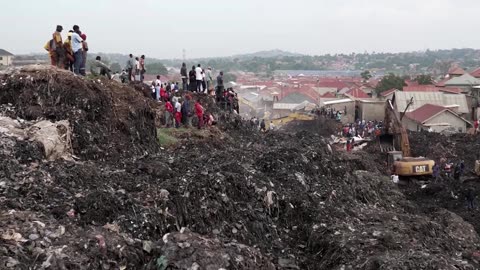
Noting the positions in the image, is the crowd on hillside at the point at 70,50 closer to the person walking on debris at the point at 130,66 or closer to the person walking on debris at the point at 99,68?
the person walking on debris at the point at 99,68

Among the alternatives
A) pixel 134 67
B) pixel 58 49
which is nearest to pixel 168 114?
pixel 134 67

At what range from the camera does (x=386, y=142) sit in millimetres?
18766

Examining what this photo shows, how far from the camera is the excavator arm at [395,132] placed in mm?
17469

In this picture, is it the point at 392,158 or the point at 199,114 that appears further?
the point at 392,158

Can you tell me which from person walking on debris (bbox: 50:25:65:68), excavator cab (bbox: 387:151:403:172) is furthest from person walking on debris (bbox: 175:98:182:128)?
excavator cab (bbox: 387:151:403:172)

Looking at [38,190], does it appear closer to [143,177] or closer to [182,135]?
[143,177]

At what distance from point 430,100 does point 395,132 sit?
17.8 m

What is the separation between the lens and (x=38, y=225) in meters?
5.38

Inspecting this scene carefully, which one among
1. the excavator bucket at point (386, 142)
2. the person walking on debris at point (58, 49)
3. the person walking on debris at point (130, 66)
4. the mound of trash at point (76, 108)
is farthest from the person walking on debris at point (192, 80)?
the excavator bucket at point (386, 142)

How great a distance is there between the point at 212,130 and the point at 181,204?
6920 mm

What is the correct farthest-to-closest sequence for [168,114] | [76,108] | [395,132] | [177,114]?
[395,132] → [168,114] → [177,114] → [76,108]

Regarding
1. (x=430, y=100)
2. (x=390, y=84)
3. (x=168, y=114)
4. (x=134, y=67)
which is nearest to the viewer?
(x=168, y=114)

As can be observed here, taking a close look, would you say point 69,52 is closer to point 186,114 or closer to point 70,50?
point 70,50

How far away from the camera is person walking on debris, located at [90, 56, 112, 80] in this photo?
1205cm
